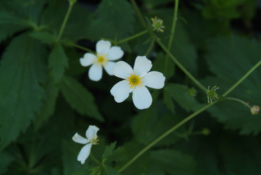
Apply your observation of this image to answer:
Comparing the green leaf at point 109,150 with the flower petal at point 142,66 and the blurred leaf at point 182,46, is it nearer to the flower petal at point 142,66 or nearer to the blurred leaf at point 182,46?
the flower petal at point 142,66

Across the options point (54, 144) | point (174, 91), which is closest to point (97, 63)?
point (174, 91)

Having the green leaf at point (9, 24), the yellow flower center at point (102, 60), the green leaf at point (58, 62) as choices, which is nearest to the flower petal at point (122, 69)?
the yellow flower center at point (102, 60)

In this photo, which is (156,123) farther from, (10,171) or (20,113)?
(10,171)

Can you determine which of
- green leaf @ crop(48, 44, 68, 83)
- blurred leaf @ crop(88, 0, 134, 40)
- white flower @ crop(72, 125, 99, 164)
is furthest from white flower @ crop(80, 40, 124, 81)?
white flower @ crop(72, 125, 99, 164)

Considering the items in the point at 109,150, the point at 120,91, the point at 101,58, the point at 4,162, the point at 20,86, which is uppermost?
the point at 101,58

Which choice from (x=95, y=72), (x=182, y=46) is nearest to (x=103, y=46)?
(x=95, y=72)

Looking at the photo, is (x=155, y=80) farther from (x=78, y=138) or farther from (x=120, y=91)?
(x=78, y=138)

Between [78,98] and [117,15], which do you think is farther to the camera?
[117,15]

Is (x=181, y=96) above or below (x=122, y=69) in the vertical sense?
above
